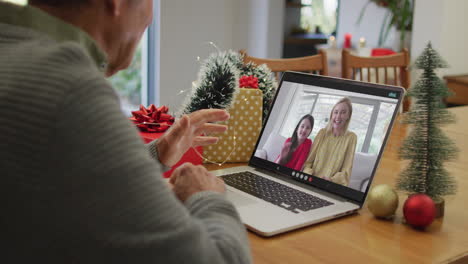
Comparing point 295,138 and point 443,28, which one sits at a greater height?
point 443,28

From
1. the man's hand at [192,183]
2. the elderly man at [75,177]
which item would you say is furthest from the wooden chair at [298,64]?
the elderly man at [75,177]

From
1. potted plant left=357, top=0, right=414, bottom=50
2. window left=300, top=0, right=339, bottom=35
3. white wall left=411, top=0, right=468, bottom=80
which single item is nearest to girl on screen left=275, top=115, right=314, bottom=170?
white wall left=411, top=0, right=468, bottom=80

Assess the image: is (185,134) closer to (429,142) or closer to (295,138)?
(295,138)

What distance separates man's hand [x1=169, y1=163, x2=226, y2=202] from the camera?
781 millimetres

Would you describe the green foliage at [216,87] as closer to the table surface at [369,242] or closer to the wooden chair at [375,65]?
the table surface at [369,242]

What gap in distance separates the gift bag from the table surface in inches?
16.1

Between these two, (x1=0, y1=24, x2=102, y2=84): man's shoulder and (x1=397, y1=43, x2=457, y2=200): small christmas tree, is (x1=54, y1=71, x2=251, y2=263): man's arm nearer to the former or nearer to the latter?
(x1=0, y1=24, x2=102, y2=84): man's shoulder

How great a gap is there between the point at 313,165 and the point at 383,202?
21 centimetres

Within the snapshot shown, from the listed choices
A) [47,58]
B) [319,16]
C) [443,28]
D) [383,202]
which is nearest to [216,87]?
[383,202]

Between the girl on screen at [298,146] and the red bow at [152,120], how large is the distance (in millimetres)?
287

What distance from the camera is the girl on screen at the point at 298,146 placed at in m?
1.21

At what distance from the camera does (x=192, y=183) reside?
0.79 metres

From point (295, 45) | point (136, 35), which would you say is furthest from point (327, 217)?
point (295, 45)

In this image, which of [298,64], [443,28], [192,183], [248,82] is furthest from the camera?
[443,28]
